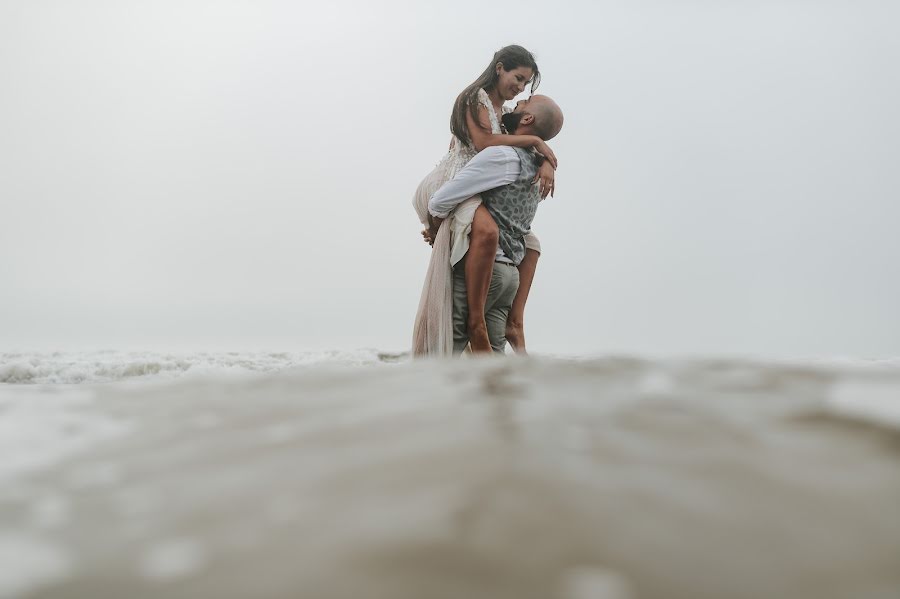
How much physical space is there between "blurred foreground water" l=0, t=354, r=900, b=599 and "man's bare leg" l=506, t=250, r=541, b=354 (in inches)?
70.8

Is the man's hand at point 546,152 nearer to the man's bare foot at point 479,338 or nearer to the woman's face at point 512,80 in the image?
the woman's face at point 512,80

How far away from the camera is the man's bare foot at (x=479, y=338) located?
6.48 feet

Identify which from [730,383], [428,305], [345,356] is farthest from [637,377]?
[345,356]

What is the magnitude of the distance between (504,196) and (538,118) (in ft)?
1.00

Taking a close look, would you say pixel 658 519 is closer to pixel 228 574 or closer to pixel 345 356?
pixel 228 574

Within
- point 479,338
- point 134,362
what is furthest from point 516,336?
point 134,362

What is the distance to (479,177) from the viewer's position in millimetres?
1963

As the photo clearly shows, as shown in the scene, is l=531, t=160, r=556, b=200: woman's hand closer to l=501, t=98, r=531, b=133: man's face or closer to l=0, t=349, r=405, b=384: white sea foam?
l=501, t=98, r=531, b=133: man's face

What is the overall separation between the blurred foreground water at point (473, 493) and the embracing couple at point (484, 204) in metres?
1.54

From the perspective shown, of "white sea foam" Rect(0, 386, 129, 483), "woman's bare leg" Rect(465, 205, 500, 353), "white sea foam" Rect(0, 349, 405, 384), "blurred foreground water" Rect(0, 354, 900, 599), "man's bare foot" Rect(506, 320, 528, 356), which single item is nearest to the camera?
"blurred foreground water" Rect(0, 354, 900, 599)

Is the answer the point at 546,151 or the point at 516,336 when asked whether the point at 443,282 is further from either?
the point at 546,151

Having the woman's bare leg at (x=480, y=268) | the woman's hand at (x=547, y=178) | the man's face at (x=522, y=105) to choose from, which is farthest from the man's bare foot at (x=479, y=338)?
the man's face at (x=522, y=105)

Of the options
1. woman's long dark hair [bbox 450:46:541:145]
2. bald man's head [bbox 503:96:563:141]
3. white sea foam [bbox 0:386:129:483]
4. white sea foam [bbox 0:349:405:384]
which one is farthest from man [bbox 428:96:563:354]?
white sea foam [bbox 0:386:129:483]

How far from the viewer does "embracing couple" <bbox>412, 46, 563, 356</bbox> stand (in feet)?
6.45
